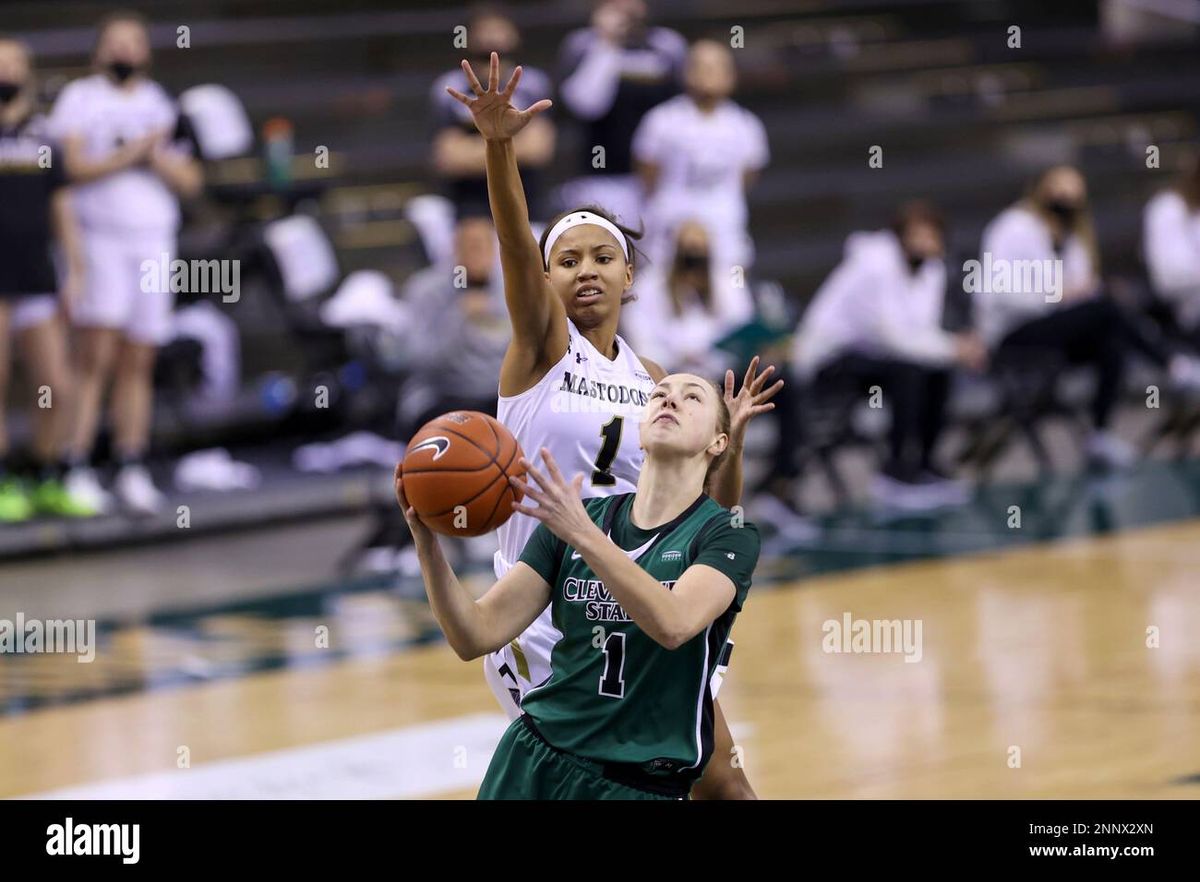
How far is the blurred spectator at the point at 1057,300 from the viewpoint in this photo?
12758 millimetres

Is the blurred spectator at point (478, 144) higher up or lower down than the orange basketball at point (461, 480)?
higher up

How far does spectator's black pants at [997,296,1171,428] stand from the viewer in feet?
41.8

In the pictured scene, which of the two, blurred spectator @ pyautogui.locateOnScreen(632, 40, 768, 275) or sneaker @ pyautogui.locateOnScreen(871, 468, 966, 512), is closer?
sneaker @ pyautogui.locateOnScreen(871, 468, 966, 512)

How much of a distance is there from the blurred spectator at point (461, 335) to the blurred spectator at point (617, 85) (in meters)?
2.86

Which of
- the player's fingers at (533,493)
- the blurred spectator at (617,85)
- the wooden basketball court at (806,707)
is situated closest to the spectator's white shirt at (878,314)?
the blurred spectator at (617,85)

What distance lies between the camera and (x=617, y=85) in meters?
12.8

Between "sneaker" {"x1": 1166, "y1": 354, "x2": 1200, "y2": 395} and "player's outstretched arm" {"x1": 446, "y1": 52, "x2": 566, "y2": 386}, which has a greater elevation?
"player's outstretched arm" {"x1": 446, "y1": 52, "x2": 566, "y2": 386}

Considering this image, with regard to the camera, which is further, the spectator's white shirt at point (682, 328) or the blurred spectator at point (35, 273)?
the spectator's white shirt at point (682, 328)

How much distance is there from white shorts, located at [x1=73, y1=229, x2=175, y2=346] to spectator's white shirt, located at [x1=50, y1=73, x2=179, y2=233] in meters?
0.08

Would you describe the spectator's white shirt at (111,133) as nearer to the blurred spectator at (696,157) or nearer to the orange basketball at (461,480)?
the blurred spectator at (696,157)

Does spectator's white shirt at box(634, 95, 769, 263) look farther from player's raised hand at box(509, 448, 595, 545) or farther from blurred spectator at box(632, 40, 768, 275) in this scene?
player's raised hand at box(509, 448, 595, 545)

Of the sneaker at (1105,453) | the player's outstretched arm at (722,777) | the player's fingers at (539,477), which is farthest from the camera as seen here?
the sneaker at (1105,453)

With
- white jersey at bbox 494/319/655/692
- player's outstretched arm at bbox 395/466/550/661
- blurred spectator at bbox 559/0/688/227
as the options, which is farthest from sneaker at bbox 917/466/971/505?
player's outstretched arm at bbox 395/466/550/661
